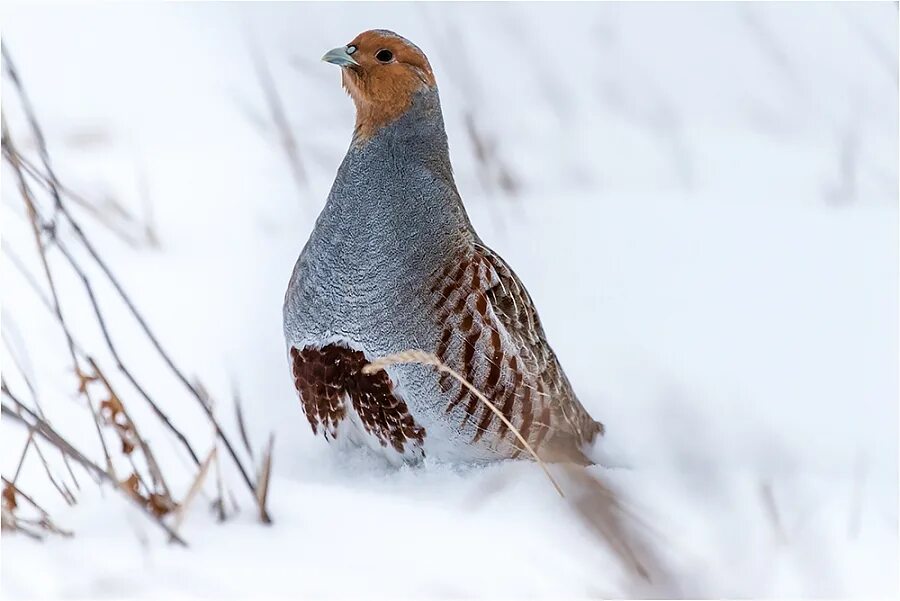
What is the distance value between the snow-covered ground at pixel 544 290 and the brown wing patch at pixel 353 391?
0.32 ft

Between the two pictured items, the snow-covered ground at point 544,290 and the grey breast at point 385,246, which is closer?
the snow-covered ground at point 544,290

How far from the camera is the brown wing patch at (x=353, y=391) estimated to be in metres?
2.55

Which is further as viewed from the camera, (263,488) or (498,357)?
(498,357)

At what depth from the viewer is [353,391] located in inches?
102

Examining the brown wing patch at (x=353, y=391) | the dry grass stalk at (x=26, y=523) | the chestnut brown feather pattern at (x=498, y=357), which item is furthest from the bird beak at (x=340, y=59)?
the dry grass stalk at (x=26, y=523)

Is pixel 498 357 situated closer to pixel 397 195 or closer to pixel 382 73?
pixel 397 195

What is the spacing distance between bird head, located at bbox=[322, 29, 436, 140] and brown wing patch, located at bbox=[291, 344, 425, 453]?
511 millimetres

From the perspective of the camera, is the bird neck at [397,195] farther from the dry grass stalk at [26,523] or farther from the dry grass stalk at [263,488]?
the dry grass stalk at [26,523]

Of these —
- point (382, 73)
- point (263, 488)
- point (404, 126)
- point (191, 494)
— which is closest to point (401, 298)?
point (404, 126)

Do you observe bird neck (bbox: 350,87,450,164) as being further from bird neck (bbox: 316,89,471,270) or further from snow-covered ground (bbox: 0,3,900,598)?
snow-covered ground (bbox: 0,3,900,598)

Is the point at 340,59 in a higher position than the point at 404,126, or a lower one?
higher

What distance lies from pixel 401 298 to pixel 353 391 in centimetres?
26

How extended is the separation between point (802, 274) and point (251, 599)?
2.22m

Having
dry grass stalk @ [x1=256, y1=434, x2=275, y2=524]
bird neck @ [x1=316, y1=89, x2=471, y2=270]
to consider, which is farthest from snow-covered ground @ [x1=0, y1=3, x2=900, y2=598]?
bird neck @ [x1=316, y1=89, x2=471, y2=270]
